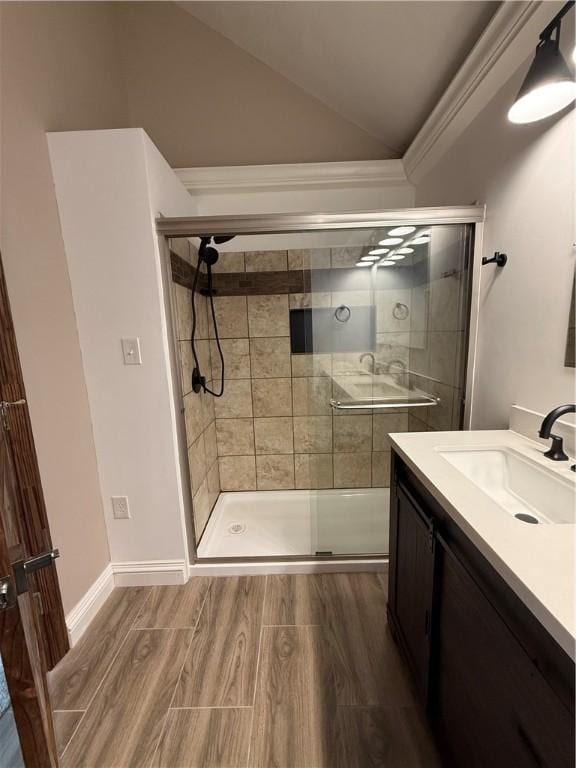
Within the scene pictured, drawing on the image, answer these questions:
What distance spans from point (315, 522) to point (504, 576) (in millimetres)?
1470

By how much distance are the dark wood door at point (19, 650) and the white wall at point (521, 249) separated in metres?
1.51

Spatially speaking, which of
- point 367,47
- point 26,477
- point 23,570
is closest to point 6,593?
point 23,570

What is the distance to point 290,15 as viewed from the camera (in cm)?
160

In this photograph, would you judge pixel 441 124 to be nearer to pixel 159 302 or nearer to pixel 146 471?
pixel 159 302

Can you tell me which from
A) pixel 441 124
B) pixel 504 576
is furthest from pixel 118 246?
pixel 504 576

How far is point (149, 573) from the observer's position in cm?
175

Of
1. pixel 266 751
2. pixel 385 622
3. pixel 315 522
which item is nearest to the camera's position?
pixel 266 751

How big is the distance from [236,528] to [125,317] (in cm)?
153

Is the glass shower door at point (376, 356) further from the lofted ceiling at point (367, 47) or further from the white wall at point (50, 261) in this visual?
the white wall at point (50, 261)

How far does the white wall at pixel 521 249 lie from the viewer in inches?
42.5

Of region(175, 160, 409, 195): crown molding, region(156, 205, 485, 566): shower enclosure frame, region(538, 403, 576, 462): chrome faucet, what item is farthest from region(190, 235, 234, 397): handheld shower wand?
region(538, 403, 576, 462): chrome faucet

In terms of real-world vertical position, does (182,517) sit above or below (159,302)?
below

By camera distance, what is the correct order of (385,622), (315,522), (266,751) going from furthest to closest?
(315,522) < (385,622) < (266,751)

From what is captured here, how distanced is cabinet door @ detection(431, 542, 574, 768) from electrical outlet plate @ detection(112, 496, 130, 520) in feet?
4.95
